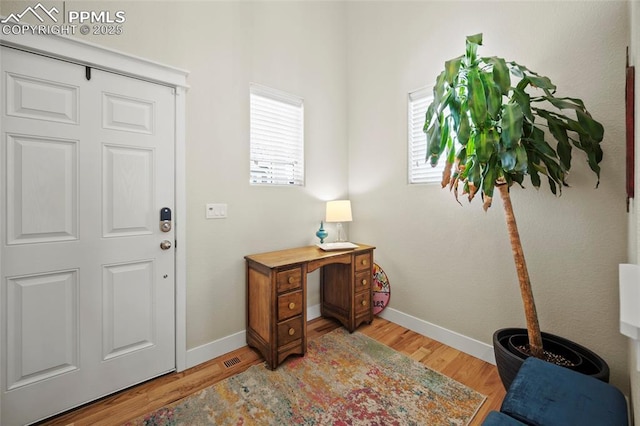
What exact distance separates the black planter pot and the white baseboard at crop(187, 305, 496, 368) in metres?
0.39

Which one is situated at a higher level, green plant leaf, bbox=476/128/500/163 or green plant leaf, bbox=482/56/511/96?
green plant leaf, bbox=482/56/511/96

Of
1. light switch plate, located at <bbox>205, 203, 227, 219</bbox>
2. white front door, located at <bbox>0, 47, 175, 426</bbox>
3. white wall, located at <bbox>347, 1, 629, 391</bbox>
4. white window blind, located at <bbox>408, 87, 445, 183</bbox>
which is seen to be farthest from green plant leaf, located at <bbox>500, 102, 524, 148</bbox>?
white front door, located at <bbox>0, 47, 175, 426</bbox>

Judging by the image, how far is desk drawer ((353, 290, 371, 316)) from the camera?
101 inches

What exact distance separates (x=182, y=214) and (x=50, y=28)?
4.07 ft

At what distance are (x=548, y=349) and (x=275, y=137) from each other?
2553 millimetres

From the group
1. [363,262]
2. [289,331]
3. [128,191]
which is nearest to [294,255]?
[289,331]

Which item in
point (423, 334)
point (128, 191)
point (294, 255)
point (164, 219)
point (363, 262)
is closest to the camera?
point (128, 191)

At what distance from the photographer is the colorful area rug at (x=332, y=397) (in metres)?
1.57

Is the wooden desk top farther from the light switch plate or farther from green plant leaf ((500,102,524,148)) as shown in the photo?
green plant leaf ((500,102,524,148))

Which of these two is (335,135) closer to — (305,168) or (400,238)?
(305,168)

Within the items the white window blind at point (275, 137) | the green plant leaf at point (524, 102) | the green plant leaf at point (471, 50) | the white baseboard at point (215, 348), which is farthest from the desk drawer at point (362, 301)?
the green plant leaf at point (471, 50)

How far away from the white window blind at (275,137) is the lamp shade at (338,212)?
393 millimetres

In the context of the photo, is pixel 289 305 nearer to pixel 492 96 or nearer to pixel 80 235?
pixel 80 235

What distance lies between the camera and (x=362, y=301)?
2.62 m
